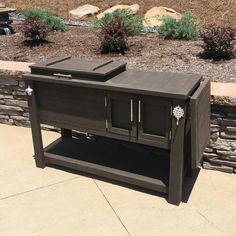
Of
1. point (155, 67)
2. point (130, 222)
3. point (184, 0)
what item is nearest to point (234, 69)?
point (155, 67)

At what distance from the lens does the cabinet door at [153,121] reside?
3322mm

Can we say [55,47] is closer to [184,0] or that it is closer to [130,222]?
[130,222]

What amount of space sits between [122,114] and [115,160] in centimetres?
82

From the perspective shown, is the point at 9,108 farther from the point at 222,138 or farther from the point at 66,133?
the point at 222,138

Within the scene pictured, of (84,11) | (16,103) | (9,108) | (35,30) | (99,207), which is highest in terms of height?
(35,30)

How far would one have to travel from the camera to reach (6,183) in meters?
4.02

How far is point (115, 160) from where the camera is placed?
4.17 meters

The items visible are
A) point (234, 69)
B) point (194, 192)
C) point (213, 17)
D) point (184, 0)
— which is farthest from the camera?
point (184, 0)

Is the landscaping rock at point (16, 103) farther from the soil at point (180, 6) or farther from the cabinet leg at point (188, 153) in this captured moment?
the soil at point (180, 6)

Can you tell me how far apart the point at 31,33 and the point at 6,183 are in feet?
11.5

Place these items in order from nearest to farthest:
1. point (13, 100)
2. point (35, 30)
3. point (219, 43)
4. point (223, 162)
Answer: point (223, 162) → point (13, 100) → point (219, 43) → point (35, 30)

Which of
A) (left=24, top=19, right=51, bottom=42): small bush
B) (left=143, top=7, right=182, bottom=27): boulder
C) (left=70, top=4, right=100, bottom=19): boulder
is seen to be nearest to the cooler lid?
(left=24, top=19, right=51, bottom=42): small bush

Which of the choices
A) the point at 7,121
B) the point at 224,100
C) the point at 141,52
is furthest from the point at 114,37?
→ the point at 224,100

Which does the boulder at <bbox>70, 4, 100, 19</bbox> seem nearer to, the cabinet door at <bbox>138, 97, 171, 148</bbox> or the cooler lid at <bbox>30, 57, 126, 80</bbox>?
the cooler lid at <bbox>30, 57, 126, 80</bbox>
